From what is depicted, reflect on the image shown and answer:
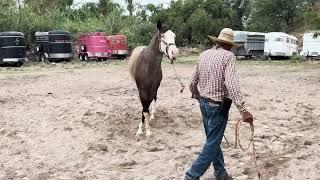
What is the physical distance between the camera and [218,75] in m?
6.07

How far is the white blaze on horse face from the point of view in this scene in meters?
8.88

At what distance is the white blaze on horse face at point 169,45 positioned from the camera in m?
8.88

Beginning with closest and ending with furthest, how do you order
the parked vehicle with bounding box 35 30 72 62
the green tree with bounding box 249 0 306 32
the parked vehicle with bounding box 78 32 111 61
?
1. the parked vehicle with bounding box 35 30 72 62
2. the parked vehicle with bounding box 78 32 111 61
3. the green tree with bounding box 249 0 306 32

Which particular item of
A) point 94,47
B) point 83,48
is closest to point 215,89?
point 94,47

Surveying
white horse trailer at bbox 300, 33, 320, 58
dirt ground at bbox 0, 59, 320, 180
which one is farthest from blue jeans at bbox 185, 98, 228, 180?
white horse trailer at bbox 300, 33, 320, 58

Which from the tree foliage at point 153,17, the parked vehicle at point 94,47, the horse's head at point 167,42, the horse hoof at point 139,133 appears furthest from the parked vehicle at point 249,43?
the horse's head at point 167,42

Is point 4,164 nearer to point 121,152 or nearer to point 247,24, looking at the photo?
point 121,152

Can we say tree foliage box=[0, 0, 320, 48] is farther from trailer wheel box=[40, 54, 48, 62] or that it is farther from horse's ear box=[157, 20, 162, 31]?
horse's ear box=[157, 20, 162, 31]

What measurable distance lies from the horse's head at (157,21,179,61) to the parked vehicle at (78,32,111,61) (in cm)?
2506

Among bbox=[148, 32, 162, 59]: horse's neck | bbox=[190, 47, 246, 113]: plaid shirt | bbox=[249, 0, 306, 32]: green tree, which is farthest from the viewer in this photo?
bbox=[249, 0, 306, 32]: green tree

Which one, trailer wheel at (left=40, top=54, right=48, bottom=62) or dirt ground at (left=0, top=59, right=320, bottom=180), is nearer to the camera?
dirt ground at (left=0, top=59, right=320, bottom=180)

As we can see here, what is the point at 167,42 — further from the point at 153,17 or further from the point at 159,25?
the point at 153,17

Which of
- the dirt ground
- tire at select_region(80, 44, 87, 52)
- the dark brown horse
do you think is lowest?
the dirt ground

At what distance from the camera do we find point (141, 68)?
32.2 ft
